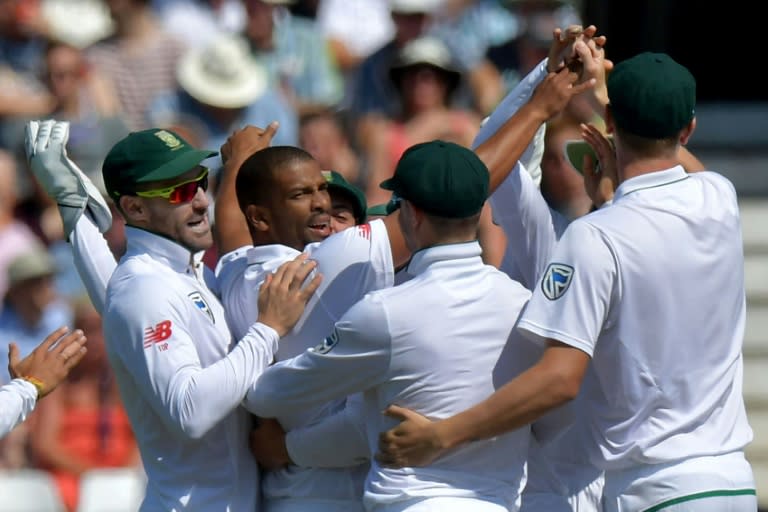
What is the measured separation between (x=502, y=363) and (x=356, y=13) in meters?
6.76

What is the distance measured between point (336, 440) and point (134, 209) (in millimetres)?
936

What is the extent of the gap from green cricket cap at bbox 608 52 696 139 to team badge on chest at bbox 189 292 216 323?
131cm

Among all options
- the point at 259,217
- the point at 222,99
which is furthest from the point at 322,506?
the point at 222,99

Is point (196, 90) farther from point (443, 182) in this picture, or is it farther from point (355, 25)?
point (443, 182)

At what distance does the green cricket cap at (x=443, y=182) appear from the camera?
427 centimetres

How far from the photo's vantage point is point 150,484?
15.7 ft

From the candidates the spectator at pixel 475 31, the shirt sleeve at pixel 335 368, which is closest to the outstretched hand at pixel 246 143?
the shirt sleeve at pixel 335 368

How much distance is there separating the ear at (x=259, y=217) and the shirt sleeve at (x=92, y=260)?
1.75ft

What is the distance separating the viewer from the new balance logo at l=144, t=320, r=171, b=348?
4.50 m

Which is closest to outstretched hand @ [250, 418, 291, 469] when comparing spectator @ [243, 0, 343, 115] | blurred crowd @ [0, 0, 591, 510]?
blurred crowd @ [0, 0, 591, 510]

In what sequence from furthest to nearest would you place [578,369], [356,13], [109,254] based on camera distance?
[356,13] < [109,254] < [578,369]

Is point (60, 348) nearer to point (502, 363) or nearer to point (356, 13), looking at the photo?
point (502, 363)

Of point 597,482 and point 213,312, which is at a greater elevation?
point 213,312

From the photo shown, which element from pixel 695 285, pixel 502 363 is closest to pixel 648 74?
pixel 695 285
